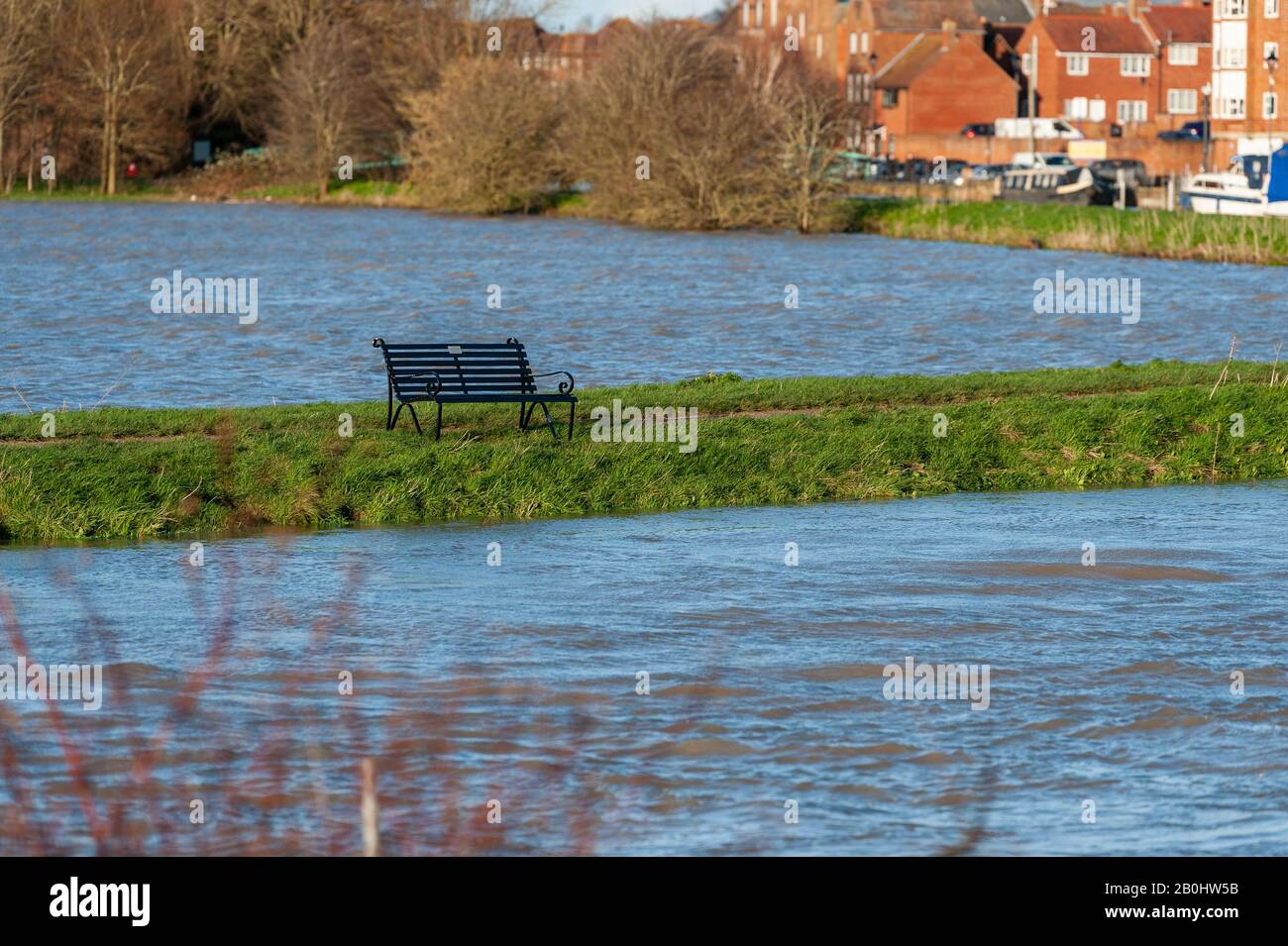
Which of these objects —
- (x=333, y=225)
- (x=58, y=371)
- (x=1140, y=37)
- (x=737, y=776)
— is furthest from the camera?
(x=1140, y=37)

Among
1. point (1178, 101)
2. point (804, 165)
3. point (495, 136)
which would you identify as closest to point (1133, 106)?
point (1178, 101)

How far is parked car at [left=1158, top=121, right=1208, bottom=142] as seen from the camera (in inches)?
3860

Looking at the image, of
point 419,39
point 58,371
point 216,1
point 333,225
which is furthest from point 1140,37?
point 58,371

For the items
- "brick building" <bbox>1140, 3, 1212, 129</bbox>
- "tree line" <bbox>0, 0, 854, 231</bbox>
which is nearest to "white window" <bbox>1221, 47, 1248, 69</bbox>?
"brick building" <bbox>1140, 3, 1212, 129</bbox>

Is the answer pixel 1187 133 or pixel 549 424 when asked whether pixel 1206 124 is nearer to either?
pixel 1187 133

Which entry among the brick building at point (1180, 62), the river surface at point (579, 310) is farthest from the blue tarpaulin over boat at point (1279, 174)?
the brick building at point (1180, 62)

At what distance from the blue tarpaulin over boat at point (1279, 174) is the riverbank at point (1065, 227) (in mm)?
4691

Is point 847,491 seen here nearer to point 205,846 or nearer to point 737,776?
point 737,776

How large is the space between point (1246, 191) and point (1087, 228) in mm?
8599

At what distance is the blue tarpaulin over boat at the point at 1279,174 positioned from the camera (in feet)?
201

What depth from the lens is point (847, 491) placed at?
1806 centimetres

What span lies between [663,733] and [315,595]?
3884mm

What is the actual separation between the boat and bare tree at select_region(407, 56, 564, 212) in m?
18.1
